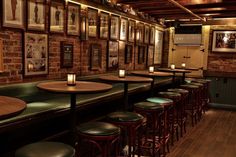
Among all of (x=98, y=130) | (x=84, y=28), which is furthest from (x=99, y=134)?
(x=84, y=28)

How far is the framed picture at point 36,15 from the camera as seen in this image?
341cm

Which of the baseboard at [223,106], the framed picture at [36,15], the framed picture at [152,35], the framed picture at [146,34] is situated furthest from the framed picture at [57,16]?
the baseboard at [223,106]

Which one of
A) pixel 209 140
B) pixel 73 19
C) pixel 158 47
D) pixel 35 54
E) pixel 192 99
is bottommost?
pixel 209 140

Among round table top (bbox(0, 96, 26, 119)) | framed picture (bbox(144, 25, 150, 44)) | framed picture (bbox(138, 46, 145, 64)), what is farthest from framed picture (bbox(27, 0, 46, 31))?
framed picture (bbox(144, 25, 150, 44))

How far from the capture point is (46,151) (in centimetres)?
177

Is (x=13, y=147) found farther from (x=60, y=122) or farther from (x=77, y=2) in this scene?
(x=77, y=2)

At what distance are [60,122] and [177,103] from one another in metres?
2.22

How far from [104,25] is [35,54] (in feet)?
6.31

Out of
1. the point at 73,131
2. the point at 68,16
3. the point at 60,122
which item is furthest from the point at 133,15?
the point at 73,131

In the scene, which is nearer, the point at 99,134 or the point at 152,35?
the point at 99,134

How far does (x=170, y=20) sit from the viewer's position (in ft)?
27.1

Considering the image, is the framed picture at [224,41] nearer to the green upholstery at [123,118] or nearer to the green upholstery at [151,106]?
the green upholstery at [151,106]

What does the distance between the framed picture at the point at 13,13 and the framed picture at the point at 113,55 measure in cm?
230

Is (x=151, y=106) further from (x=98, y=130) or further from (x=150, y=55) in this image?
(x=150, y=55)
